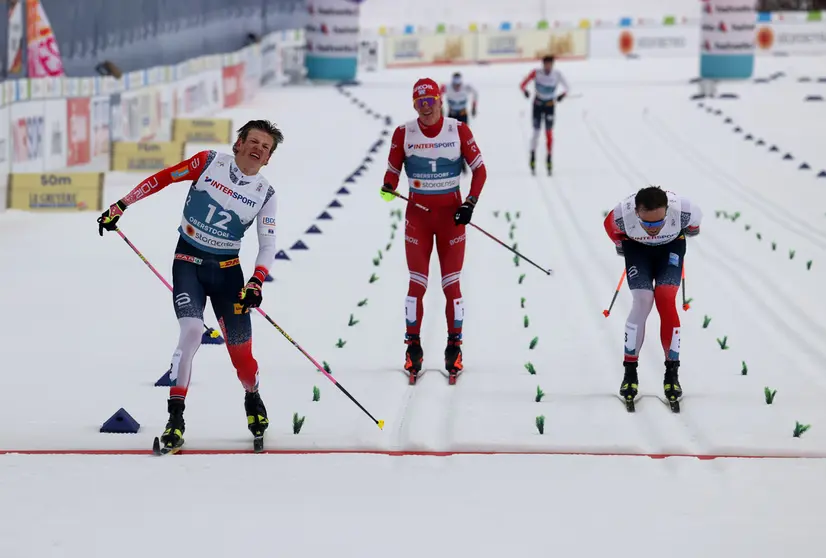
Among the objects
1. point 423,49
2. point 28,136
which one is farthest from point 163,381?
point 423,49

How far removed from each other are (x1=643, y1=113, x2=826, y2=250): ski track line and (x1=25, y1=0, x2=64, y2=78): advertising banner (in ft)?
34.0

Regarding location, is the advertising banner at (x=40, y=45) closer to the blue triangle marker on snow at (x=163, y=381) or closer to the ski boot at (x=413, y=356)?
the blue triangle marker on snow at (x=163, y=381)

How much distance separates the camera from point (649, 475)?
682cm

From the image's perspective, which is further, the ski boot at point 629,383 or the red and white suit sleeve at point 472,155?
the red and white suit sleeve at point 472,155

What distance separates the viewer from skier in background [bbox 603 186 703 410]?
26.7ft

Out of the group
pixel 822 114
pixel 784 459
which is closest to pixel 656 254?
pixel 784 459

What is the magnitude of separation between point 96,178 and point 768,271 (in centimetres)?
834

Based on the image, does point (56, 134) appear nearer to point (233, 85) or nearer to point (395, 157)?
point (395, 157)

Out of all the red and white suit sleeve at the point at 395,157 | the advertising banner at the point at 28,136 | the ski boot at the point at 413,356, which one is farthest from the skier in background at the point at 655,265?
the advertising banner at the point at 28,136

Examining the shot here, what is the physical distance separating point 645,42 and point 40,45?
103ft

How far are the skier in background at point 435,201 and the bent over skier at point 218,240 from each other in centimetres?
198

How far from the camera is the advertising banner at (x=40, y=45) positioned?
2034cm

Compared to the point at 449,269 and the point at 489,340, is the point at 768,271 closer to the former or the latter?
the point at 489,340

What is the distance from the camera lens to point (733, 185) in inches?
782
